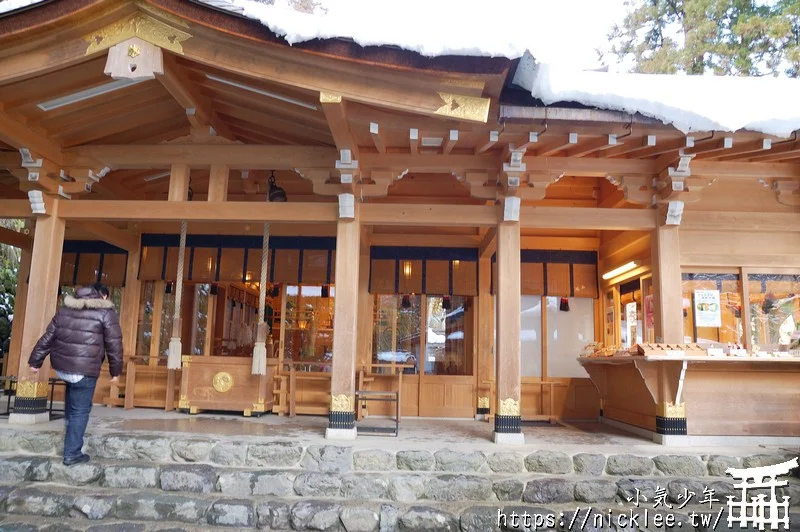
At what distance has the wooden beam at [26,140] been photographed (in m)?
5.62

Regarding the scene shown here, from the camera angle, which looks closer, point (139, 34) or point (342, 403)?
point (139, 34)

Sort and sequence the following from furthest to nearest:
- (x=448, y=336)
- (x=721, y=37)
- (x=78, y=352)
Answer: (x=721, y=37)
(x=448, y=336)
(x=78, y=352)

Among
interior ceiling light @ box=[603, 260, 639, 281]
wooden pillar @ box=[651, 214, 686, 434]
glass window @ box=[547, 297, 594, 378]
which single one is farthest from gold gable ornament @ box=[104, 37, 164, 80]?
glass window @ box=[547, 297, 594, 378]

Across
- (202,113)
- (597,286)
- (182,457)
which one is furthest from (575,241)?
(182,457)

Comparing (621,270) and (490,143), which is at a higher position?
(490,143)

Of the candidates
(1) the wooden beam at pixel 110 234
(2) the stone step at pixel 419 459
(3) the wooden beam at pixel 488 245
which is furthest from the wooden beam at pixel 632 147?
(1) the wooden beam at pixel 110 234

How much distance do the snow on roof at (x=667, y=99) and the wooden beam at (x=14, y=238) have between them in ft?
26.0

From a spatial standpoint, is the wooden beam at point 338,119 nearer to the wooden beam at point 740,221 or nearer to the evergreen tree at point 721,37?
the wooden beam at point 740,221

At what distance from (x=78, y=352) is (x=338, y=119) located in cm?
315

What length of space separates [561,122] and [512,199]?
40.5 inches

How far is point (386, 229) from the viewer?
840 centimetres

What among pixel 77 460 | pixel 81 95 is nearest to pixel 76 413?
pixel 77 460

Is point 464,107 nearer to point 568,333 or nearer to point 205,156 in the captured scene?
point 205,156

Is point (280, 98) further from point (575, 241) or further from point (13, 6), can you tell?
point (575, 241)
